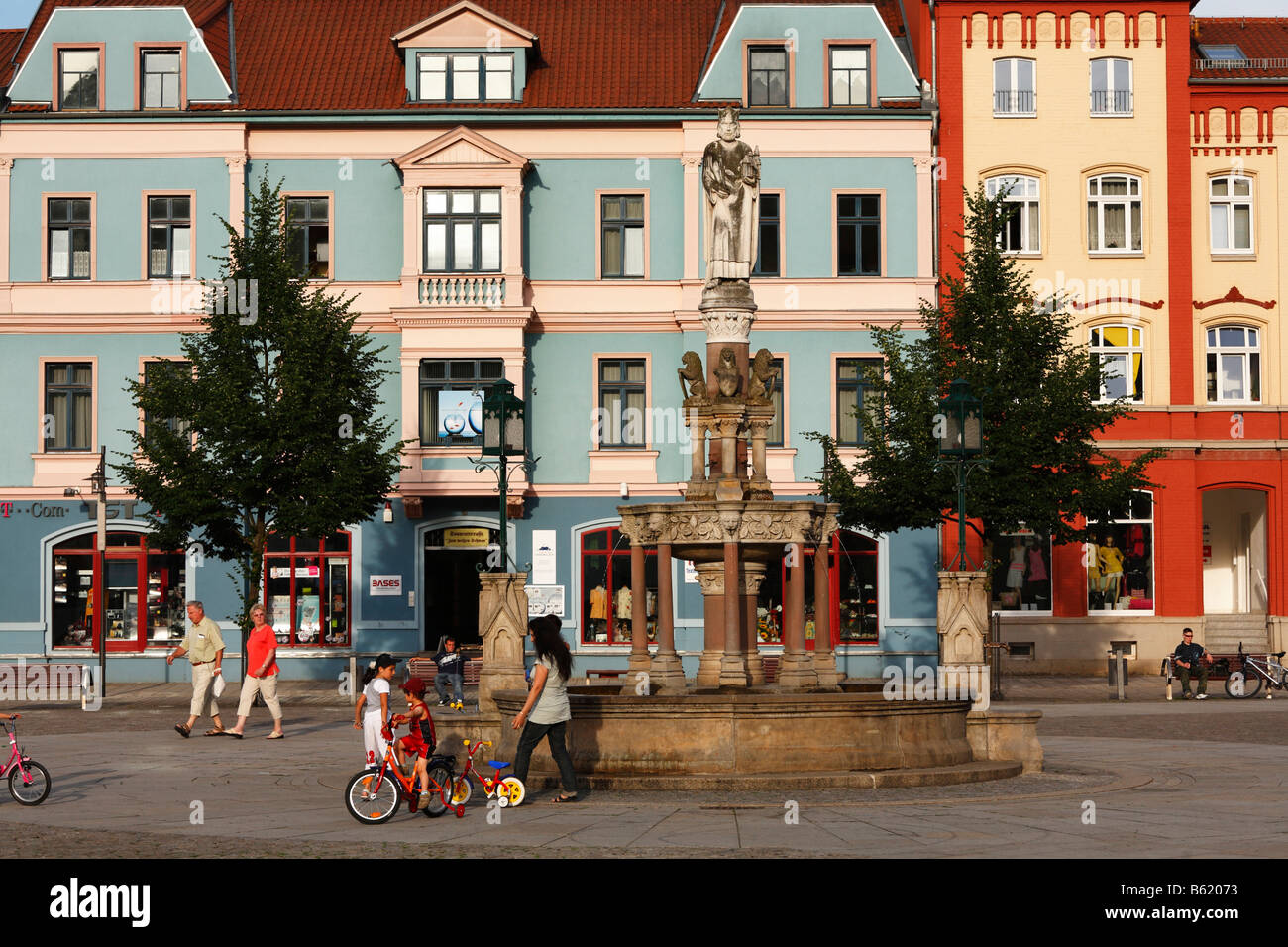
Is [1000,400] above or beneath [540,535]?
above

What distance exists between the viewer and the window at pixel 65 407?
38125mm

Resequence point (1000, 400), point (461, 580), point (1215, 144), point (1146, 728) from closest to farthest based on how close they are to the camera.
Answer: point (1146, 728), point (1000, 400), point (461, 580), point (1215, 144)

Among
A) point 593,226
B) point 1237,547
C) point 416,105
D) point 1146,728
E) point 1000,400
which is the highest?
point 416,105

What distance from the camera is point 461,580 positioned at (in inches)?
1491

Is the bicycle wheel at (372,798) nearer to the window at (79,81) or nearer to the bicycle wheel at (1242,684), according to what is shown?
the bicycle wheel at (1242,684)

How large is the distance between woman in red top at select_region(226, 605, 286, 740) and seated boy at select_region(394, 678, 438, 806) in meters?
9.42

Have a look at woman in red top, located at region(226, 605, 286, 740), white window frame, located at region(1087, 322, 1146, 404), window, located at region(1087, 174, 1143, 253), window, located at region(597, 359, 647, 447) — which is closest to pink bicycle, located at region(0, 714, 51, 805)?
woman in red top, located at region(226, 605, 286, 740)

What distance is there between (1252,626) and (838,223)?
13.2 m

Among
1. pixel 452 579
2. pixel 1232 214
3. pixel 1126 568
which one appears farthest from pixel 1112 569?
pixel 452 579

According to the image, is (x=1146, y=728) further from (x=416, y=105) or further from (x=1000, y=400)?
(x=416, y=105)

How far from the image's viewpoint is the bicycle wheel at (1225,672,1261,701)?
3297cm

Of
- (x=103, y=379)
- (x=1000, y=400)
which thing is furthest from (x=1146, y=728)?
(x=103, y=379)

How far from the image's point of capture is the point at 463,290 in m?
37.3

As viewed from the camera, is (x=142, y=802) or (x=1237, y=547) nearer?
(x=142, y=802)
